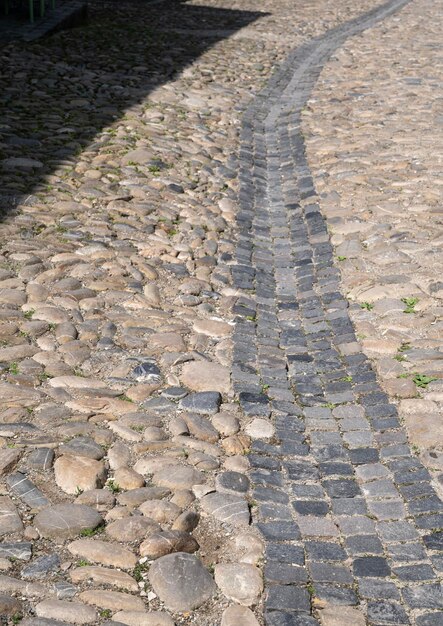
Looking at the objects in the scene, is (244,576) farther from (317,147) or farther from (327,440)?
(317,147)

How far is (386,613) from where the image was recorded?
2.95 metres

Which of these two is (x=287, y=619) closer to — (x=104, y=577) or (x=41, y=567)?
(x=104, y=577)

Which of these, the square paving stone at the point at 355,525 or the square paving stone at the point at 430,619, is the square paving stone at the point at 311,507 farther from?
the square paving stone at the point at 430,619

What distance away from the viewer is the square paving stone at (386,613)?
292 cm

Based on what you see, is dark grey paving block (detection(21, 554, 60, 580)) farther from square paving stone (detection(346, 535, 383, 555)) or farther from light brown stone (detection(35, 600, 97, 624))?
square paving stone (detection(346, 535, 383, 555))

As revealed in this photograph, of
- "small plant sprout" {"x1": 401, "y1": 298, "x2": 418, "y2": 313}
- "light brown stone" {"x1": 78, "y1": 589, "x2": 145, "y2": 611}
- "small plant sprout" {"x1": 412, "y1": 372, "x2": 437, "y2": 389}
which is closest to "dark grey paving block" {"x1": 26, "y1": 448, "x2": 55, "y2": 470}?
"light brown stone" {"x1": 78, "y1": 589, "x2": 145, "y2": 611}

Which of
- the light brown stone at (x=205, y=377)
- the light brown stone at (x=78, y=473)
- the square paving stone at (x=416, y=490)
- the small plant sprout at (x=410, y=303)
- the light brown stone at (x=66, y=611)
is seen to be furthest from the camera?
the small plant sprout at (x=410, y=303)

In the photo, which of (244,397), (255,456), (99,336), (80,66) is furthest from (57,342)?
(80,66)

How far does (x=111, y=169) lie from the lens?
7418 mm

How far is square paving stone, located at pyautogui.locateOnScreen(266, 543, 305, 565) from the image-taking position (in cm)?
318

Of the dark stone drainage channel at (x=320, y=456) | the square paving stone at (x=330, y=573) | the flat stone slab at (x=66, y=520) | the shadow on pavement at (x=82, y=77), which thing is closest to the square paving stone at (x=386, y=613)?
the dark stone drainage channel at (x=320, y=456)

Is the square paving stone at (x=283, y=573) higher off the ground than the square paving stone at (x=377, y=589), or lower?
lower

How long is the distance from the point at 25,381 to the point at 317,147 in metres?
5.00

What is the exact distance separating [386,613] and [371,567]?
0.78 ft
